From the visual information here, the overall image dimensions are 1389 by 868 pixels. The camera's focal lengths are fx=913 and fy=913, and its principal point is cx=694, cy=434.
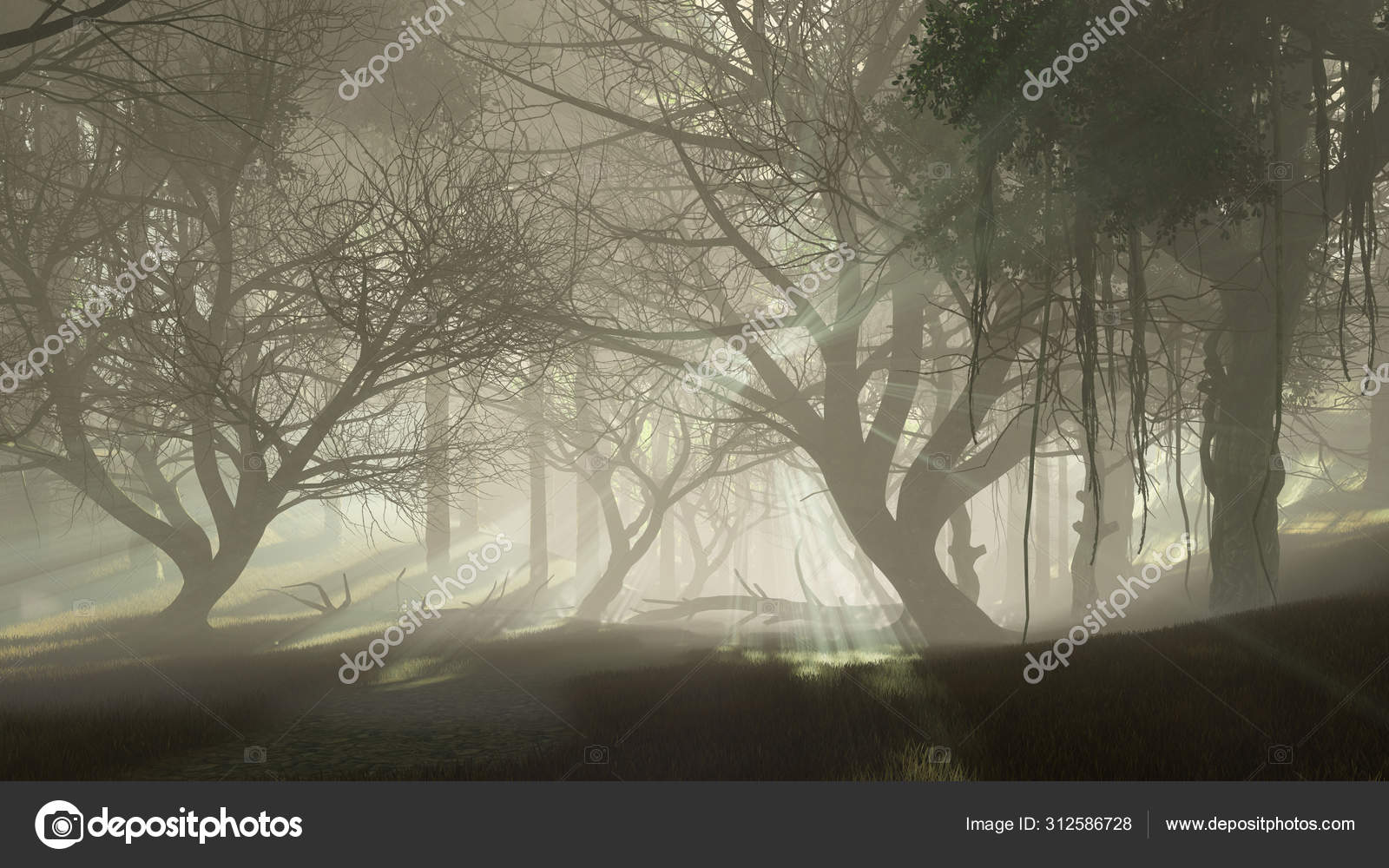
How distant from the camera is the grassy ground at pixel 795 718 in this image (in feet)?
18.4

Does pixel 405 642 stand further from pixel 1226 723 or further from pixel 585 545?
pixel 585 545

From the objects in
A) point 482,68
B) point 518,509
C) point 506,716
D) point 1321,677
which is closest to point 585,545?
point 518,509

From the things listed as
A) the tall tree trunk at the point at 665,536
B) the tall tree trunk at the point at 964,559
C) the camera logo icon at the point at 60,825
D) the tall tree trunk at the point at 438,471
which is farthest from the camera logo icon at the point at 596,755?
the tall tree trunk at the point at 665,536

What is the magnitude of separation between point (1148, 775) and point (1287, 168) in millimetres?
6535

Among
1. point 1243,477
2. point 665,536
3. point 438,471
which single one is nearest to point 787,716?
point 1243,477

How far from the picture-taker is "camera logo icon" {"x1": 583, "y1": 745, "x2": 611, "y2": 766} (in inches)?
233

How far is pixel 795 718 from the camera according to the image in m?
6.96

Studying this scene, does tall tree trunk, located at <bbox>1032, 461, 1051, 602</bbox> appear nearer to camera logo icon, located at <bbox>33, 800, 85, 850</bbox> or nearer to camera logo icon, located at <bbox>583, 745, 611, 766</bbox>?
camera logo icon, located at <bbox>583, 745, 611, 766</bbox>

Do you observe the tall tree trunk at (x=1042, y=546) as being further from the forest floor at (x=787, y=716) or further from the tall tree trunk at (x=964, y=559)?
→ the forest floor at (x=787, y=716)

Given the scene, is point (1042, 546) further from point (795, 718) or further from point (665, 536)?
point (795, 718)

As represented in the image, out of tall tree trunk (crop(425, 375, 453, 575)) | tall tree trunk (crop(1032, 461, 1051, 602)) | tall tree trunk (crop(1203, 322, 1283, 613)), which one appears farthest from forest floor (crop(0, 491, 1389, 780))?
tall tree trunk (crop(1032, 461, 1051, 602))

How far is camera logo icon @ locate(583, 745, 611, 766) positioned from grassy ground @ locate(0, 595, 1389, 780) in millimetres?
11

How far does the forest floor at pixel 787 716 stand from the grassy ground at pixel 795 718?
24 millimetres

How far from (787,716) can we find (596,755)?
1.71 m
